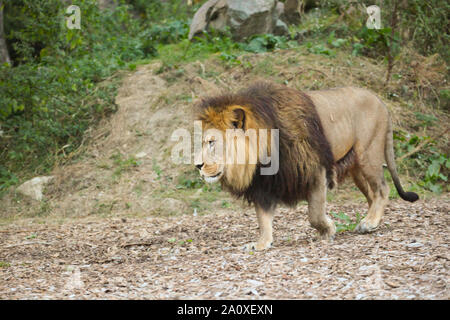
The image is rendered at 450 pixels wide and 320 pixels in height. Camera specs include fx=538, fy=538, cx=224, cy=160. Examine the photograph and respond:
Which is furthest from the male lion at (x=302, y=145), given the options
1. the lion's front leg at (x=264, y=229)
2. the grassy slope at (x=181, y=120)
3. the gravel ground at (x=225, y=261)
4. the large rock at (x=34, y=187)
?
the large rock at (x=34, y=187)

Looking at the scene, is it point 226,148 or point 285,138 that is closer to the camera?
point 226,148

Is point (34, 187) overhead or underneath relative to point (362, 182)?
underneath

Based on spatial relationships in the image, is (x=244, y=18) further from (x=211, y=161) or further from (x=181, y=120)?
(x=211, y=161)

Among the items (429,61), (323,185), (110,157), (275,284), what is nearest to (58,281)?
(275,284)

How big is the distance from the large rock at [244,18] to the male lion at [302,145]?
17.5 feet

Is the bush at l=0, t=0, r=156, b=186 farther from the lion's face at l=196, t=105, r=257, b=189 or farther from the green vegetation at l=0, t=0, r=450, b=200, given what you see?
the lion's face at l=196, t=105, r=257, b=189

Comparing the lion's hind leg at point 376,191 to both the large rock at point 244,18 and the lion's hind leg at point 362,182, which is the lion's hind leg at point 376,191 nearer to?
the lion's hind leg at point 362,182

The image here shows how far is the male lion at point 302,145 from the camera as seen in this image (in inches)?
163

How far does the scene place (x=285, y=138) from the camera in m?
4.28

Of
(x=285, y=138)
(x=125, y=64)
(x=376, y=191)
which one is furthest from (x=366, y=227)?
(x=125, y=64)

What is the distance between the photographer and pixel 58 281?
388 cm

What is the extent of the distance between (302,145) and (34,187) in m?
4.79
